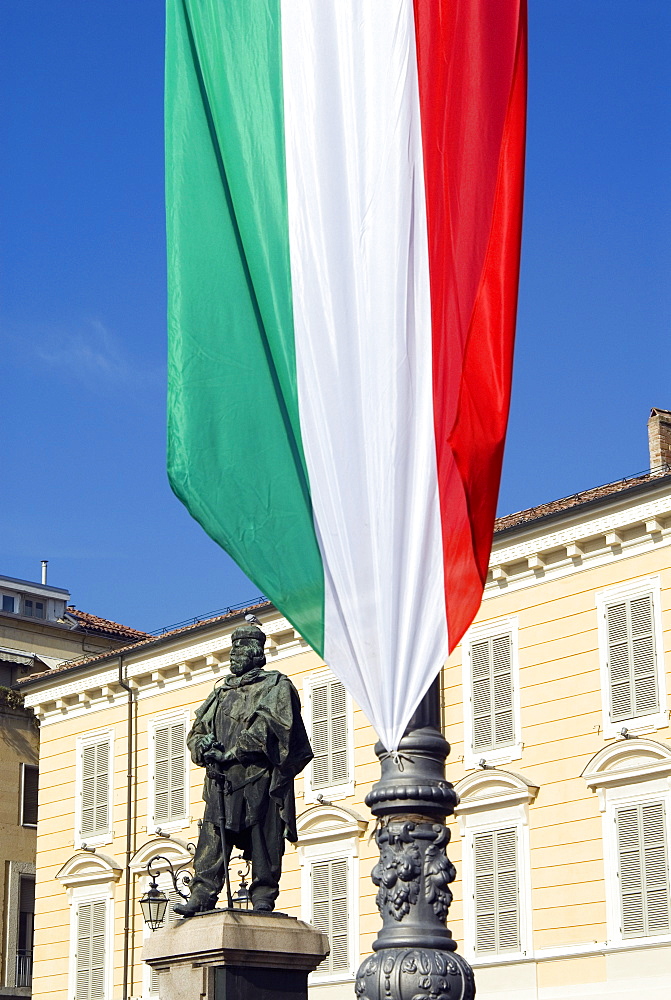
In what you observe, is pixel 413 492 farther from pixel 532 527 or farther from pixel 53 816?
pixel 53 816

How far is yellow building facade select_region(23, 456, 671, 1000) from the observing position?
2509 centimetres

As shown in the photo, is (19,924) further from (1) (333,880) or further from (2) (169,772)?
(1) (333,880)

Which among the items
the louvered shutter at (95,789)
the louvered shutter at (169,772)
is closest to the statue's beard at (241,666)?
the louvered shutter at (169,772)

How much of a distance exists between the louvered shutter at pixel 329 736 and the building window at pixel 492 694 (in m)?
2.78

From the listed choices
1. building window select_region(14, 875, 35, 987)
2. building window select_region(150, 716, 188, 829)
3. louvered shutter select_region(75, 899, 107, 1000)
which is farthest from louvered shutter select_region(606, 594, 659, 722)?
building window select_region(14, 875, 35, 987)

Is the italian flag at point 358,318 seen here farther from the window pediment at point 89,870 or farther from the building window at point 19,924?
the building window at point 19,924

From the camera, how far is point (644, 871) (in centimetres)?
2478

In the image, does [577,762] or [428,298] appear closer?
[428,298]

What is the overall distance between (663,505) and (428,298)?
61.9 feet

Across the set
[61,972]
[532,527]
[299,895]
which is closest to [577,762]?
[532,527]

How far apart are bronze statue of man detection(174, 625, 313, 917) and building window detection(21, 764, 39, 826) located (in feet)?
98.1

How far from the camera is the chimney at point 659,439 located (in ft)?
98.1

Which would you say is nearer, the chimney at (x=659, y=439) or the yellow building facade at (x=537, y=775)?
the yellow building facade at (x=537, y=775)

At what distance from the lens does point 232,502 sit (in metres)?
7.52
